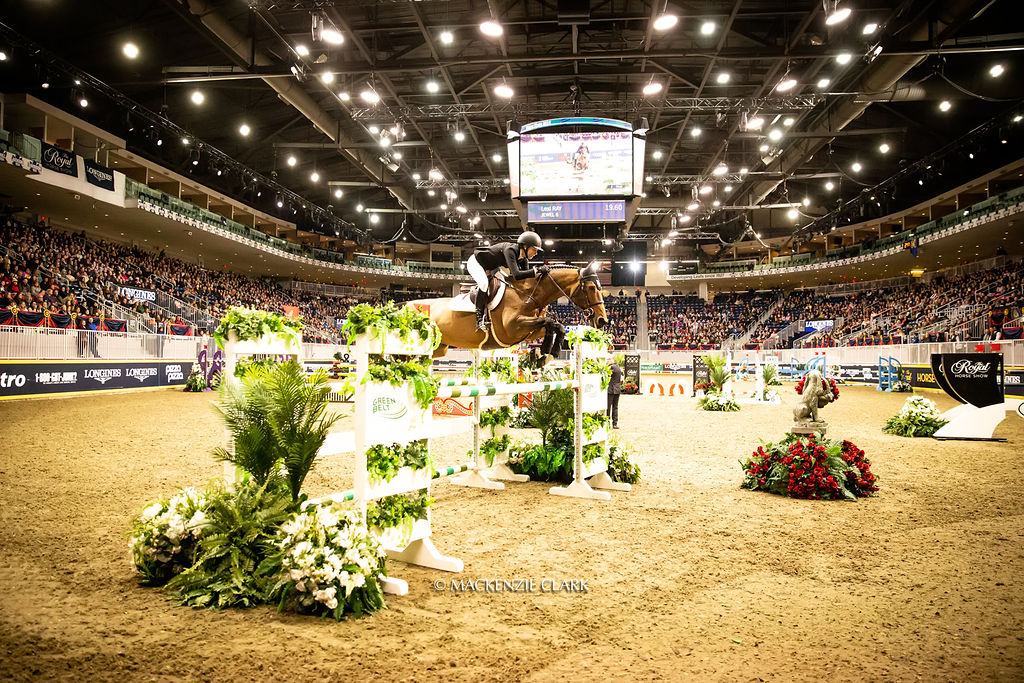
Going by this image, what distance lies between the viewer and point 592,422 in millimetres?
6730

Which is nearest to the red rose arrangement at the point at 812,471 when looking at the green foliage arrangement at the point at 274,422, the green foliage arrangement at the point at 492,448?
the green foliage arrangement at the point at 492,448

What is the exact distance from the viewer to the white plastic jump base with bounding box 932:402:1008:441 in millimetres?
10195

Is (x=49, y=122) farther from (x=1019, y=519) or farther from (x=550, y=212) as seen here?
(x=1019, y=519)

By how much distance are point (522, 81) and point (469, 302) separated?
43.7 feet

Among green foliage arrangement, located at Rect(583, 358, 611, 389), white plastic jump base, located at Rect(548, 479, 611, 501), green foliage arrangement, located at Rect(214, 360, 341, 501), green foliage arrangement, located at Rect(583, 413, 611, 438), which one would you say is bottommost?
white plastic jump base, located at Rect(548, 479, 611, 501)

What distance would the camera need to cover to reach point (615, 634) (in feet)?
9.60

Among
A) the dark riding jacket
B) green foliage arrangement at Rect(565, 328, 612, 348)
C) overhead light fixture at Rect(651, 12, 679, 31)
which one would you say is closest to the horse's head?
green foliage arrangement at Rect(565, 328, 612, 348)

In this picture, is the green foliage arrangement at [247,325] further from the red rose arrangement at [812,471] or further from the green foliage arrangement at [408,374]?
the red rose arrangement at [812,471]

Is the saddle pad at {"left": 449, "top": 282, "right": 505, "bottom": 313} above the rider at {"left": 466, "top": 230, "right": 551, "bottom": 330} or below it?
below

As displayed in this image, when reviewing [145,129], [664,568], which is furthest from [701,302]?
[664,568]

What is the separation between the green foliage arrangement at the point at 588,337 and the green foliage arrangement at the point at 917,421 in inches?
311

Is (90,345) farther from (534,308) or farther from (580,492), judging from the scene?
(580,492)

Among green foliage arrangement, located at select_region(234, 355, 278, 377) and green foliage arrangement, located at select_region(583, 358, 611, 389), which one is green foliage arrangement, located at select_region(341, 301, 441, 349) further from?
green foliage arrangement, located at select_region(583, 358, 611, 389)

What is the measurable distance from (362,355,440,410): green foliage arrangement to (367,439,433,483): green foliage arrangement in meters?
0.31
